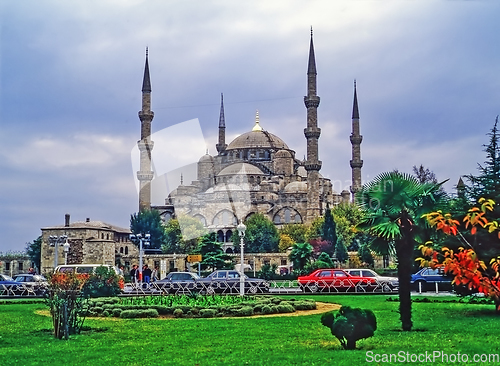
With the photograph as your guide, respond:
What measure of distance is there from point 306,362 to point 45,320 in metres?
6.48

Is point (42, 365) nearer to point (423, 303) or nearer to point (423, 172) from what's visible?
point (423, 303)

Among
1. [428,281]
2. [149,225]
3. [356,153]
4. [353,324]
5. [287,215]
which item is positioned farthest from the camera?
[287,215]

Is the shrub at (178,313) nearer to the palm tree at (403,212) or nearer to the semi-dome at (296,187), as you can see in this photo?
the palm tree at (403,212)

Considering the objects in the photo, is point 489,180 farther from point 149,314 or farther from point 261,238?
point 261,238

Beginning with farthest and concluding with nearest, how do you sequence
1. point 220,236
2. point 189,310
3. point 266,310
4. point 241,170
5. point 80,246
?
point 241,170 → point 220,236 → point 80,246 → point 266,310 → point 189,310

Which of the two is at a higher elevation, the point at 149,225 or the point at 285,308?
the point at 149,225

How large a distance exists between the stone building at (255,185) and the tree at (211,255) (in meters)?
14.7

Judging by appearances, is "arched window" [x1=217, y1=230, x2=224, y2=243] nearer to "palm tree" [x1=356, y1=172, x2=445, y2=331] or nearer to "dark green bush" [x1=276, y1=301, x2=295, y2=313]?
"dark green bush" [x1=276, y1=301, x2=295, y2=313]

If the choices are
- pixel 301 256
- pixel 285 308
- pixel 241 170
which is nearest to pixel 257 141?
pixel 241 170

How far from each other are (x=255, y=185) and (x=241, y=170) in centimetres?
266

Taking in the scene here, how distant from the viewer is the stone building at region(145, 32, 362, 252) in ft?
178

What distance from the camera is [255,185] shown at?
61.8m

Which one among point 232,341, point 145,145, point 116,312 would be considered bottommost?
point 232,341

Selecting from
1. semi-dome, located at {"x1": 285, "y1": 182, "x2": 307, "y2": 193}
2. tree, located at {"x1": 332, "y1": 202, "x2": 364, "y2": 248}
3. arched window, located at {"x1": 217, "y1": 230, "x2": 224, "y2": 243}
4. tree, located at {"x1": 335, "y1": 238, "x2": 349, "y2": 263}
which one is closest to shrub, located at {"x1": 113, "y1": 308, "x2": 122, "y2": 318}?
tree, located at {"x1": 335, "y1": 238, "x2": 349, "y2": 263}
